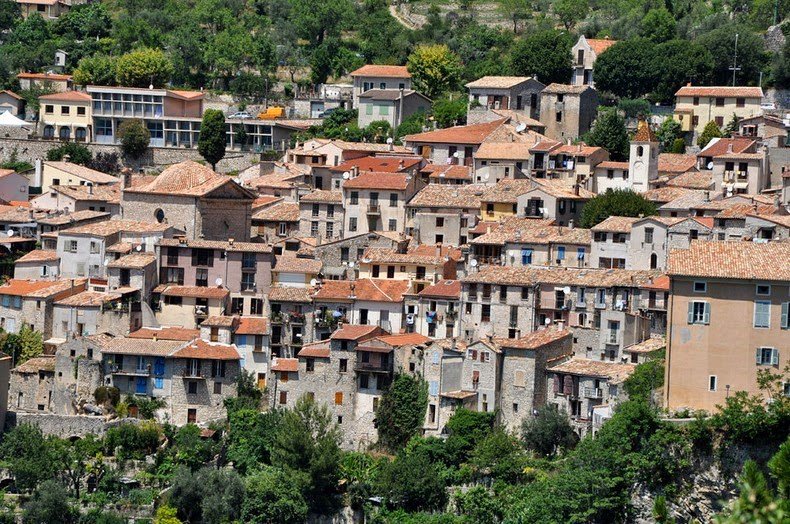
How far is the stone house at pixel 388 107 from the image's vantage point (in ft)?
297

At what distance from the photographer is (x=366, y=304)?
67.6 metres

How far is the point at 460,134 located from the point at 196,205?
46.3 feet

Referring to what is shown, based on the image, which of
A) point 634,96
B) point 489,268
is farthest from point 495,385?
point 634,96

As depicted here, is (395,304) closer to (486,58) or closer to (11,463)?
(11,463)

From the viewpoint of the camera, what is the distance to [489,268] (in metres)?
67.1

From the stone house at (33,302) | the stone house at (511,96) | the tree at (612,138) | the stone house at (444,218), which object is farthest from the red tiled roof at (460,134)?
the stone house at (33,302)

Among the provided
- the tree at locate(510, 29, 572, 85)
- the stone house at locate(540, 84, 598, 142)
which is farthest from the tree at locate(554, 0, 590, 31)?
the stone house at locate(540, 84, 598, 142)

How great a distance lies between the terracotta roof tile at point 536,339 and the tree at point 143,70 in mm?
38771

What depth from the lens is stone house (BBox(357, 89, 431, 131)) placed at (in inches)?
3565

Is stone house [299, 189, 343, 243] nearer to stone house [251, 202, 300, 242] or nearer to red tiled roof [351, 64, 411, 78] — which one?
stone house [251, 202, 300, 242]

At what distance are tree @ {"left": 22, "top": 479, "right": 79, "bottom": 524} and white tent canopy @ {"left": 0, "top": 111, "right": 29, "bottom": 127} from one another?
3427 cm

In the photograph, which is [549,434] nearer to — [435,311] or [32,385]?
[435,311]

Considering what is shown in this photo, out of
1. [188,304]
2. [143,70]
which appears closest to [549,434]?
[188,304]

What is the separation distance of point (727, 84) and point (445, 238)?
2441 centimetres
